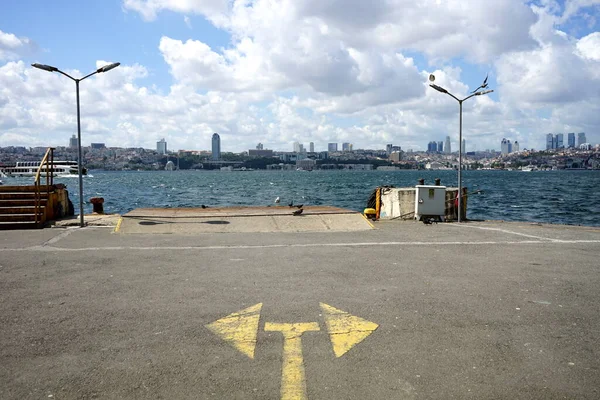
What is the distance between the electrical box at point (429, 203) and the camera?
1956 centimetres

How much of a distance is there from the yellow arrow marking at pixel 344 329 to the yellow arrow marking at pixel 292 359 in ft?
0.86

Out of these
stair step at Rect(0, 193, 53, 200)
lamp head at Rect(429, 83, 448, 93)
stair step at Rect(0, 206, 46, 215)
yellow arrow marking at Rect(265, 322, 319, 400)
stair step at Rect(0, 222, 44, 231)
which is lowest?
yellow arrow marking at Rect(265, 322, 319, 400)

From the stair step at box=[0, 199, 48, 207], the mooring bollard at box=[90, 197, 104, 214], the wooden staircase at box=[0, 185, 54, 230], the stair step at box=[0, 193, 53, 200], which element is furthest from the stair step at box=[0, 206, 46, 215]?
the mooring bollard at box=[90, 197, 104, 214]

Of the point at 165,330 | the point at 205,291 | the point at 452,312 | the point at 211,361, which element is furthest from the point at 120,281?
the point at 452,312

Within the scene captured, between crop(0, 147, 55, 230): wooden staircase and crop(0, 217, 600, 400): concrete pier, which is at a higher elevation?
crop(0, 147, 55, 230): wooden staircase

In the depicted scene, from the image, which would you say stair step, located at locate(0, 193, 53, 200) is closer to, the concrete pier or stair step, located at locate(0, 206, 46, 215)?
stair step, located at locate(0, 206, 46, 215)

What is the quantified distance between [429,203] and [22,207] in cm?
1576

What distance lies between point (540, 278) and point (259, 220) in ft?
33.0

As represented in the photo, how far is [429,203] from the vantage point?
772 inches

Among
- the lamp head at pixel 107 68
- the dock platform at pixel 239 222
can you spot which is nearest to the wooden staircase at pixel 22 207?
the dock platform at pixel 239 222

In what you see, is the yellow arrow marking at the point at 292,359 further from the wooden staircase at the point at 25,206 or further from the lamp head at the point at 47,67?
the lamp head at the point at 47,67

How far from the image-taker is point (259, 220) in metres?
16.7

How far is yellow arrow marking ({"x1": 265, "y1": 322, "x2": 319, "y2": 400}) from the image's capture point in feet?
14.1

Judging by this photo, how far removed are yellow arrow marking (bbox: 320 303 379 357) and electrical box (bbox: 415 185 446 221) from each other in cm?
1376
